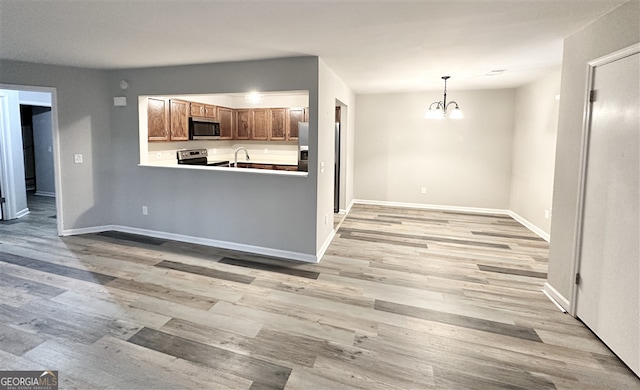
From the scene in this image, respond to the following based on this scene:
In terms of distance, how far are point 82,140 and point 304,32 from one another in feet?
12.7

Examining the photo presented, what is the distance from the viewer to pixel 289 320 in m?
2.68

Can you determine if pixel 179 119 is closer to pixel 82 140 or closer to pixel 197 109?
pixel 197 109

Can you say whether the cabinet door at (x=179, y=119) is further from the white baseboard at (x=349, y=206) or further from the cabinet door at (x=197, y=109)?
the white baseboard at (x=349, y=206)

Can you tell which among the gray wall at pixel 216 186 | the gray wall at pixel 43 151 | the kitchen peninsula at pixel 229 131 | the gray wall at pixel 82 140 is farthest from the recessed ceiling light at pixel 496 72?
the gray wall at pixel 43 151

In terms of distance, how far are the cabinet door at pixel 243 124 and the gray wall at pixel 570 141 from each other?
581 cm

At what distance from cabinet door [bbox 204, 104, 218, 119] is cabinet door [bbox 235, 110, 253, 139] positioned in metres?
0.75

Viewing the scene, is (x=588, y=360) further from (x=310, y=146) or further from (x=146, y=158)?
(x=146, y=158)

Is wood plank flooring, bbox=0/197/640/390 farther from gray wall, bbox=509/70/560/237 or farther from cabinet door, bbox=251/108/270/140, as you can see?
cabinet door, bbox=251/108/270/140

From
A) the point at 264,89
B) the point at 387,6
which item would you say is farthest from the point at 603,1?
the point at 264,89

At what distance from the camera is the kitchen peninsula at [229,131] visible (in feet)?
17.7

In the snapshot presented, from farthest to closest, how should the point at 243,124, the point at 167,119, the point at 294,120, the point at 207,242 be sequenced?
the point at 243,124, the point at 294,120, the point at 167,119, the point at 207,242

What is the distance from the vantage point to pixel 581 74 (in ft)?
9.02

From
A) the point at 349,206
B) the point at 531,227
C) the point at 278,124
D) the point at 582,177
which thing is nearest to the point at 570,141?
the point at 582,177

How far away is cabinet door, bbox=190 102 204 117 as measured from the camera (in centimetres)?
588
